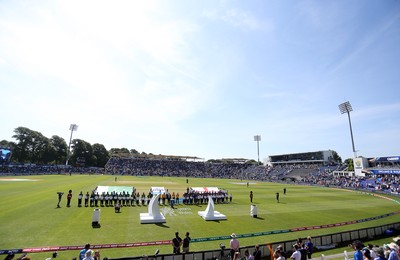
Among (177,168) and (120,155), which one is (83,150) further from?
(177,168)

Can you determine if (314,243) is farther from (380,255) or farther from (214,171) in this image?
(214,171)

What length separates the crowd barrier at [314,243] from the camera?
33.5 feet

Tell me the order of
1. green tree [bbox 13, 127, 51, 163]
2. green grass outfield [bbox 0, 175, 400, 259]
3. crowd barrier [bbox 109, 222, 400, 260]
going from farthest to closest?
green tree [bbox 13, 127, 51, 163]
green grass outfield [bbox 0, 175, 400, 259]
crowd barrier [bbox 109, 222, 400, 260]

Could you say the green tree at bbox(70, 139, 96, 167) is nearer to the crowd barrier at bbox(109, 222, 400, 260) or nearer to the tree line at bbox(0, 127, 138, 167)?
the tree line at bbox(0, 127, 138, 167)

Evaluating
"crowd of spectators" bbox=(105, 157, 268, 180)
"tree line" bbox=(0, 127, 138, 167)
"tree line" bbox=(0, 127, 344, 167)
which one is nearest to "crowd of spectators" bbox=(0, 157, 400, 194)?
"crowd of spectators" bbox=(105, 157, 268, 180)

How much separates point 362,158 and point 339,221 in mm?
57252

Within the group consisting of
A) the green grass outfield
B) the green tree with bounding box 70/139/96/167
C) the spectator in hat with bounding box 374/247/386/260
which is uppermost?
the green tree with bounding box 70/139/96/167

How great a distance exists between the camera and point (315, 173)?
7900 centimetres

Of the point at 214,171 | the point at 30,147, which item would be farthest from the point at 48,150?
the point at 214,171

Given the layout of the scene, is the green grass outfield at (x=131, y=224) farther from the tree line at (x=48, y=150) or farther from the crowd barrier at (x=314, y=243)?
the tree line at (x=48, y=150)

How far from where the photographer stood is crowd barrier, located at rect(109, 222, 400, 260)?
33.5ft

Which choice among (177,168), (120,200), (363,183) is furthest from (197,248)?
(177,168)

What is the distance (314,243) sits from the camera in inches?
551

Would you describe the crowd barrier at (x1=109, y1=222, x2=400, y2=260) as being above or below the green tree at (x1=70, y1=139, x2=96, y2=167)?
below
